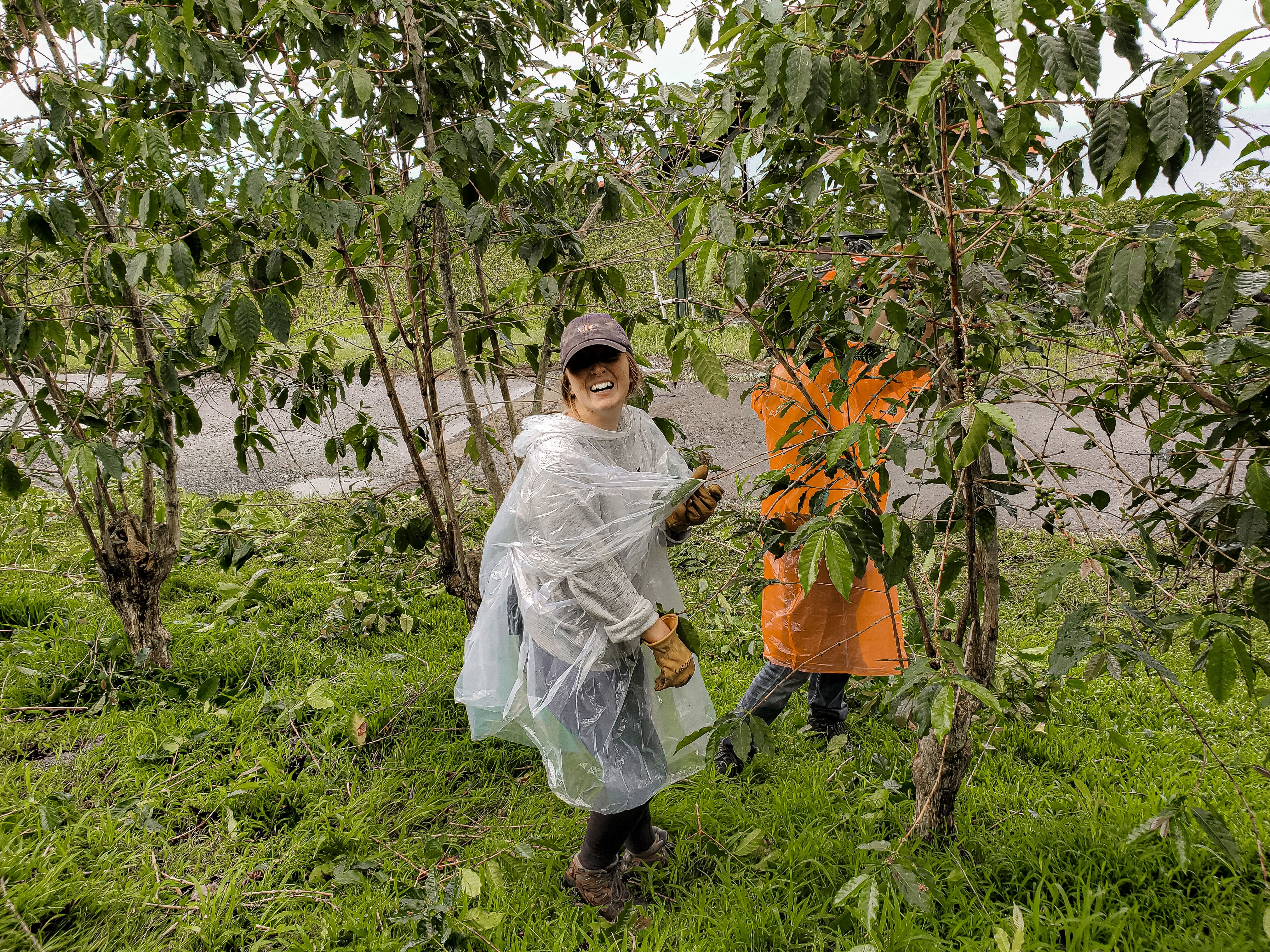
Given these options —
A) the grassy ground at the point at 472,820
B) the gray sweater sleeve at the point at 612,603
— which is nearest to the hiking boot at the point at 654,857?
the grassy ground at the point at 472,820

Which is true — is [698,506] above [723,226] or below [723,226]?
below

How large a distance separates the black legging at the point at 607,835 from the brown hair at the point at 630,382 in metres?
1.02

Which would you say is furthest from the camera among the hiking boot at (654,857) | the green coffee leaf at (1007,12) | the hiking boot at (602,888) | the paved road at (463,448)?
the paved road at (463,448)

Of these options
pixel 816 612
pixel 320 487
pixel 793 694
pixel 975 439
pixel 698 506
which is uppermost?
pixel 975 439

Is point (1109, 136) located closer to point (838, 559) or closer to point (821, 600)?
point (838, 559)

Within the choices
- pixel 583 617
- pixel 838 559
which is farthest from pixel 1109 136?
pixel 583 617

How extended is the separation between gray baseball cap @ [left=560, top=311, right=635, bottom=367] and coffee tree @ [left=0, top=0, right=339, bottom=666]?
80 cm

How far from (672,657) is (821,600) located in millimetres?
752

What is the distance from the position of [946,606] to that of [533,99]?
1876 mm

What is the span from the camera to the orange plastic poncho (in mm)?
2184

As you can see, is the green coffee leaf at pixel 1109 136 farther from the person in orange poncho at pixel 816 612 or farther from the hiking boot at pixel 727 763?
the hiking boot at pixel 727 763

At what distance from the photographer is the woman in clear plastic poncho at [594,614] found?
1729mm

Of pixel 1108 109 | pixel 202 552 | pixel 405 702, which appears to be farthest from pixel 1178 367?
pixel 202 552

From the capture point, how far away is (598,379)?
179 centimetres
